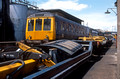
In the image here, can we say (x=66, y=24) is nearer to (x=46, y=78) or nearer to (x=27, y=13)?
(x=46, y=78)

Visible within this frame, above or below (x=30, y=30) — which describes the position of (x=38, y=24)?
above

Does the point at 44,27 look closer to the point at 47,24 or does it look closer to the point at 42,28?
the point at 42,28

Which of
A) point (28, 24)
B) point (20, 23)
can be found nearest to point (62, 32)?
point (28, 24)

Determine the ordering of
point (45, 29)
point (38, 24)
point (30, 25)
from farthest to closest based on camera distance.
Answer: point (30, 25) < point (38, 24) < point (45, 29)

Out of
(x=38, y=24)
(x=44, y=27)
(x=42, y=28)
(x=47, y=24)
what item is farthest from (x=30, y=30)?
(x=47, y=24)

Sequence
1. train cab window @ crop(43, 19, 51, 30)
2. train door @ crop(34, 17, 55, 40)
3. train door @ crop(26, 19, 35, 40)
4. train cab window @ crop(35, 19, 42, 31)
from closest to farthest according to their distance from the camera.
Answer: train door @ crop(34, 17, 55, 40), train cab window @ crop(43, 19, 51, 30), train cab window @ crop(35, 19, 42, 31), train door @ crop(26, 19, 35, 40)

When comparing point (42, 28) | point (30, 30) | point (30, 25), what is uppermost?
point (30, 25)

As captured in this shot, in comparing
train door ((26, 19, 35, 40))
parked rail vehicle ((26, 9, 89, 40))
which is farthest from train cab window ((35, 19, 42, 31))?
train door ((26, 19, 35, 40))

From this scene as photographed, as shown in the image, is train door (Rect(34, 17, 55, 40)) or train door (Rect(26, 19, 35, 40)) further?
train door (Rect(26, 19, 35, 40))

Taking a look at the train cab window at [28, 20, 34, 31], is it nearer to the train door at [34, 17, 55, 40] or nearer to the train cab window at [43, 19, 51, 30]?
the train door at [34, 17, 55, 40]

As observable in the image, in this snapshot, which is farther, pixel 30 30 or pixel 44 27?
pixel 30 30

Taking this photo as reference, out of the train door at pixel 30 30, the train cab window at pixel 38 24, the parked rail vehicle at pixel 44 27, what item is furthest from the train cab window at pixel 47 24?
the train door at pixel 30 30

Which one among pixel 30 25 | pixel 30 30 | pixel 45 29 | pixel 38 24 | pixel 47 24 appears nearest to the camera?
pixel 45 29

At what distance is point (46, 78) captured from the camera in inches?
134
